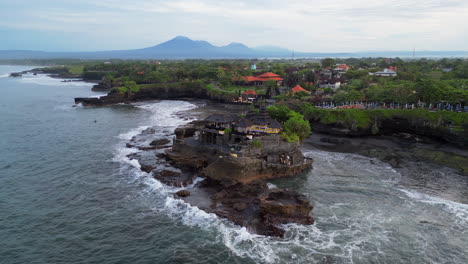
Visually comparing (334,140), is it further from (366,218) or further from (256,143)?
(366,218)

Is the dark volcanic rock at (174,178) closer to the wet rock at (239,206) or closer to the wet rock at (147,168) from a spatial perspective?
the wet rock at (147,168)

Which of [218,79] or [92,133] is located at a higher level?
[218,79]

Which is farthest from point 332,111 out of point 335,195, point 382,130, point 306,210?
point 306,210

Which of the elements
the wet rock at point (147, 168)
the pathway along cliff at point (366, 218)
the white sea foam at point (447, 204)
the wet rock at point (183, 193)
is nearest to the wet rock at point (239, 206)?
the pathway along cliff at point (366, 218)

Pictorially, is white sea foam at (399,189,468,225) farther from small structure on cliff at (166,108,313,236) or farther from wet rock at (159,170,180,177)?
wet rock at (159,170,180,177)

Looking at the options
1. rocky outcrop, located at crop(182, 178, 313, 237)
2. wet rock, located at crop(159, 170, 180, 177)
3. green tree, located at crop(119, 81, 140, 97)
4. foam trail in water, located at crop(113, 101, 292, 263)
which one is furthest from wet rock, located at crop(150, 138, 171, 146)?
green tree, located at crop(119, 81, 140, 97)

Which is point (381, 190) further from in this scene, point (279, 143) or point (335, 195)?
point (279, 143)

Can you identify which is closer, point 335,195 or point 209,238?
point 209,238
